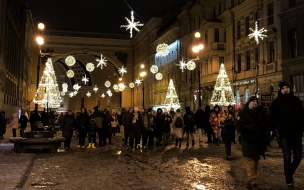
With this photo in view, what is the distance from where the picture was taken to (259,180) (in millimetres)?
8742

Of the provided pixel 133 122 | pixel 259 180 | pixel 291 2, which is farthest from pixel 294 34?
pixel 259 180

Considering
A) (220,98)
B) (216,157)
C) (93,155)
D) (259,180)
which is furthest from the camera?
(220,98)

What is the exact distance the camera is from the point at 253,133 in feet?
24.5

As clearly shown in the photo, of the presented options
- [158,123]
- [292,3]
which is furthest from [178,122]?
[292,3]

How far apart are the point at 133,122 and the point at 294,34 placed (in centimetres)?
1717

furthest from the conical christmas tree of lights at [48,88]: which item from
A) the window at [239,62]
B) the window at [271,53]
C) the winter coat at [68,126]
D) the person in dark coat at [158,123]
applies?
the window at [271,53]

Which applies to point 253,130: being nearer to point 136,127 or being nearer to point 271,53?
point 136,127

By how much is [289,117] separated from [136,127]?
34.0ft

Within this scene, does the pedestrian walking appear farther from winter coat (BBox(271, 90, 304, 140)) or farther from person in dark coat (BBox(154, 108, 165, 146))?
winter coat (BBox(271, 90, 304, 140))

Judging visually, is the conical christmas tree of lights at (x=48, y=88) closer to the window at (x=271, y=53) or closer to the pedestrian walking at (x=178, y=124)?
the pedestrian walking at (x=178, y=124)

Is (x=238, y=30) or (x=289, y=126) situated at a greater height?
(x=238, y=30)

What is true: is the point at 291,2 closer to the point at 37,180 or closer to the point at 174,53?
the point at 37,180

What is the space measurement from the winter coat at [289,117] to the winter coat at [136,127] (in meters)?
10.1

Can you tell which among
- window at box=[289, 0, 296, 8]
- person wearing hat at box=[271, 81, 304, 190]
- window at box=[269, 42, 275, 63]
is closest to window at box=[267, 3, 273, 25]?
window at box=[269, 42, 275, 63]
